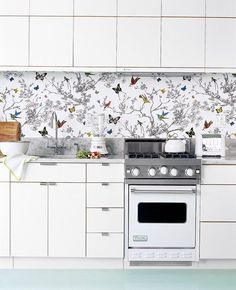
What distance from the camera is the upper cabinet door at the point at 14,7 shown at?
15.1ft

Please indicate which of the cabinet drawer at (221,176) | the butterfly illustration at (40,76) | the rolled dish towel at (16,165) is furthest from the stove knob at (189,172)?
the butterfly illustration at (40,76)

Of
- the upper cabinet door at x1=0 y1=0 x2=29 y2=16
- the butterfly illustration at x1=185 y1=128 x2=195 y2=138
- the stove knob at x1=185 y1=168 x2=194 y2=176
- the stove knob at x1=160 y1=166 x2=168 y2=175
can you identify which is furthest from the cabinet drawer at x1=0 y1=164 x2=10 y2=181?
the butterfly illustration at x1=185 y1=128 x2=195 y2=138

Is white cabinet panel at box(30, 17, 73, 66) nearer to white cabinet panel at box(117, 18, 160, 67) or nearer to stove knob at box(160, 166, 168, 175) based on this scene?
white cabinet panel at box(117, 18, 160, 67)

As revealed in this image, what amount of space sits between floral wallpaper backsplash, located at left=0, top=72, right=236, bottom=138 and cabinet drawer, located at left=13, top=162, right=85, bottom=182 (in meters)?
0.75

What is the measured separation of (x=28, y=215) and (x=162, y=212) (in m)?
1.09

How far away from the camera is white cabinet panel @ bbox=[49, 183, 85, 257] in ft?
14.2

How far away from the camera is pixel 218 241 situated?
434cm

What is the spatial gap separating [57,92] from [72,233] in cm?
141

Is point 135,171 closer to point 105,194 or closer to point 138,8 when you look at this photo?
point 105,194

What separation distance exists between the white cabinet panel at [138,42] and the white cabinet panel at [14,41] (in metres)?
0.82

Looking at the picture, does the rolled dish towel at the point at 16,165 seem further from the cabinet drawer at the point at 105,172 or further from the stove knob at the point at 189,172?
the stove knob at the point at 189,172

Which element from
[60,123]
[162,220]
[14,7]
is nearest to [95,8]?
[14,7]

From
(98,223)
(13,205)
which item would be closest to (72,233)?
(98,223)

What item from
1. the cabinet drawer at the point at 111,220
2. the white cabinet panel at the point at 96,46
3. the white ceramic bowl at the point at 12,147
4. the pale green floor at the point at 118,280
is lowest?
the pale green floor at the point at 118,280
